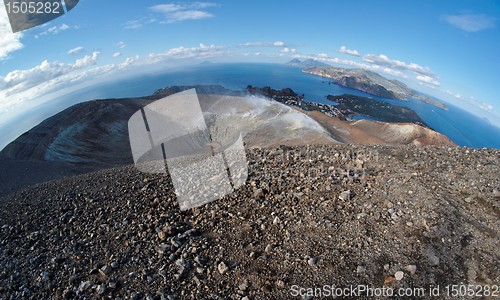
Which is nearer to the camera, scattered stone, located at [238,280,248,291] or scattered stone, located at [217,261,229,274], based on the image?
scattered stone, located at [238,280,248,291]

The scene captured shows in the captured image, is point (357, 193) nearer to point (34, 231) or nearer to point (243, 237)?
point (243, 237)

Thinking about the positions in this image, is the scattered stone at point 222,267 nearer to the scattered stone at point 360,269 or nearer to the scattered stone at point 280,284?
the scattered stone at point 280,284

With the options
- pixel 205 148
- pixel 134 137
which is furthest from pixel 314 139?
pixel 134 137

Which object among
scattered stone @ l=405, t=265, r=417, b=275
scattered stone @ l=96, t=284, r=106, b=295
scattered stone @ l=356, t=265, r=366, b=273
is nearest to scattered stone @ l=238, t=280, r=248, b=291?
scattered stone @ l=356, t=265, r=366, b=273

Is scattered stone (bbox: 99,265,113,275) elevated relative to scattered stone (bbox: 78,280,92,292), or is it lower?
elevated

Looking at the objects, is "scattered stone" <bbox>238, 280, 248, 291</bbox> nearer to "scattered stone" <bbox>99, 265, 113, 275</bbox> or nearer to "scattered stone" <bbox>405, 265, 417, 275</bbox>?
"scattered stone" <bbox>99, 265, 113, 275</bbox>

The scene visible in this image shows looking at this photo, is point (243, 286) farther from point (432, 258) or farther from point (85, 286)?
point (432, 258)

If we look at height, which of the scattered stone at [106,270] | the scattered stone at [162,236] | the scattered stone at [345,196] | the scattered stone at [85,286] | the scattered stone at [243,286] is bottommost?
the scattered stone at [85,286]

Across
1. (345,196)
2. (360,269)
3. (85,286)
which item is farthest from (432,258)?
(85,286)

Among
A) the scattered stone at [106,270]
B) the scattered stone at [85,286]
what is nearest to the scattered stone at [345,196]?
the scattered stone at [106,270]

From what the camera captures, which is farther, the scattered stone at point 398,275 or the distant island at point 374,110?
the distant island at point 374,110
